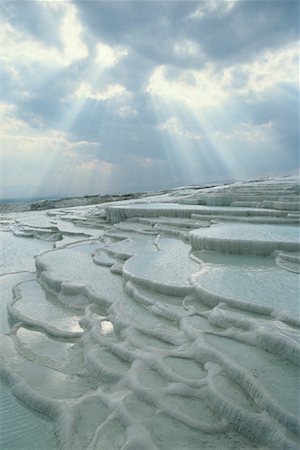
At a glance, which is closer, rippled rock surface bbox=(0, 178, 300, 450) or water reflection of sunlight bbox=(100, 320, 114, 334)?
rippled rock surface bbox=(0, 178, 300, 450)

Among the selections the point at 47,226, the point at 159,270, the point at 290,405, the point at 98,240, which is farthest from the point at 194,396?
the point at 47,226

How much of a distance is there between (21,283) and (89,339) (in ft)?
10.4

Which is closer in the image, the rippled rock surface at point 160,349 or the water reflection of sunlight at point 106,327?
the rippled rock surface at point 160,349

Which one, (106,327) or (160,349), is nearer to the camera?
(160,349)

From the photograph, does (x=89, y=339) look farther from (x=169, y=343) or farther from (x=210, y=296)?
(x=210, y=296)

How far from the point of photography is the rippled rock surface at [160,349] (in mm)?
2545

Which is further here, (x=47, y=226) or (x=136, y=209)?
(x=47, y=226)

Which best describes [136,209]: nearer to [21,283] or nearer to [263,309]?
[21,283]

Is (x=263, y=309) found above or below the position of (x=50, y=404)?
above

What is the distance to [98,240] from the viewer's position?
33.7 feet

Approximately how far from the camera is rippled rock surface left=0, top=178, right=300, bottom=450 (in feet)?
8.35

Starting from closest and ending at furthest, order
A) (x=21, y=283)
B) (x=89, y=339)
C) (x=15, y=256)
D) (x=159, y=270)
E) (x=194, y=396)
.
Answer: (x=194, y=396)
(x=89, y=339)
(x=159, y=270)
(x=21, y=283)
(x=15, y=256)

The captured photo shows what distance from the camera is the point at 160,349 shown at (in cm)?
351

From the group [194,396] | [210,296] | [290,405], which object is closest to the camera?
[290,405]
